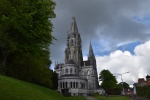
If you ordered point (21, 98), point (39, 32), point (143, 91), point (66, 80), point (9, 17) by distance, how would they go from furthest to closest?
point (66, 80), point (143, 91), point (39, 32), point (9, 17), point (21, 98)

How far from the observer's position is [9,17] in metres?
30.4

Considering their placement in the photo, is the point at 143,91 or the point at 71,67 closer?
the point at 143,91

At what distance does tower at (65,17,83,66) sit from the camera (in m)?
140

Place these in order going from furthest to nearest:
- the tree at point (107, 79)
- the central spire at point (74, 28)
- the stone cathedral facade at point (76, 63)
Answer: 1. the central spire at point (74, 28)
2. the tree at point (107, 79)
3. the stone cathedral facade at point (76, 63)

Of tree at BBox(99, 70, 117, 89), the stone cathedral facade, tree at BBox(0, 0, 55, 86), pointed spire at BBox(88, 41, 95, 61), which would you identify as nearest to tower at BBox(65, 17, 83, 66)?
the stone cathedral facade

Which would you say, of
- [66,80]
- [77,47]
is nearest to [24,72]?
[66,80]

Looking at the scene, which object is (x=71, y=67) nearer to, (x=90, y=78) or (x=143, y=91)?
(x=90, y=78)

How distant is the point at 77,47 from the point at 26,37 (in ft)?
359

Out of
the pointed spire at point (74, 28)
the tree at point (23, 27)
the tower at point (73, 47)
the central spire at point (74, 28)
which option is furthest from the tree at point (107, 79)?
the tree at point (23, 27)

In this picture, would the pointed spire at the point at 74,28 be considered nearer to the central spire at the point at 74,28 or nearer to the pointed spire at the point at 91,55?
the central spire at the point at 74,28

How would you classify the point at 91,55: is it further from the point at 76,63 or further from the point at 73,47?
the point at 73,47

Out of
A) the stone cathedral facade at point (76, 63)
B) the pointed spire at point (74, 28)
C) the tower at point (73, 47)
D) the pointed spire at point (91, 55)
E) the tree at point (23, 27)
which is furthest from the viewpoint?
the pointed spire at point (91, 55)

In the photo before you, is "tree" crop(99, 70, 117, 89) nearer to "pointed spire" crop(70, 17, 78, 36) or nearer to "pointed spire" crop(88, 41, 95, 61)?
"pointed spire" crop(88, 41, 95, 61)

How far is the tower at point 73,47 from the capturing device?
459ft
